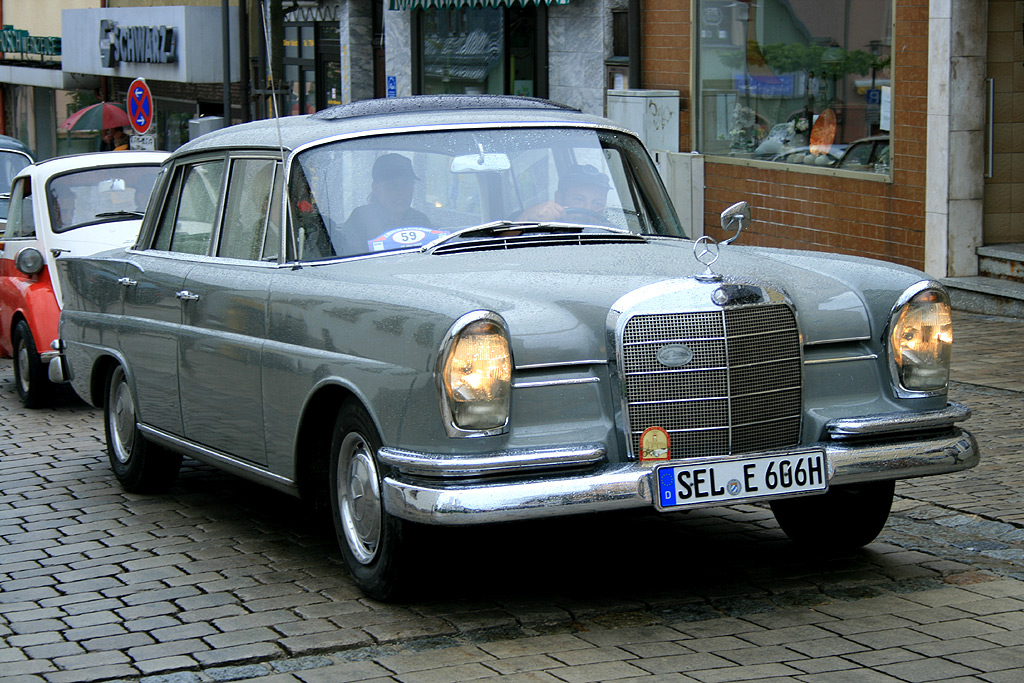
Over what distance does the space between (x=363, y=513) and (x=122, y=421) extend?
2.79 metres

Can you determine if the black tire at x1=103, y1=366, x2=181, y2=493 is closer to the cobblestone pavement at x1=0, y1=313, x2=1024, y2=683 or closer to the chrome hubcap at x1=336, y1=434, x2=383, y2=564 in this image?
the cobblestone pavement at x1=0, y1=313, x2=1024, y2=683

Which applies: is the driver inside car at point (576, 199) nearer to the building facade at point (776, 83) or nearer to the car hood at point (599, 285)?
the car hood at point (599, 285)

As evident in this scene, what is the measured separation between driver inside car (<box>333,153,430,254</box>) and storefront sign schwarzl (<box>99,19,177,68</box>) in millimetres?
26275

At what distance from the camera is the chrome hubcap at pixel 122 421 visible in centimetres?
751

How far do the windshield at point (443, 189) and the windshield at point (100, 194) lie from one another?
605 cm

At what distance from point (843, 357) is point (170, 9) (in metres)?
27.8

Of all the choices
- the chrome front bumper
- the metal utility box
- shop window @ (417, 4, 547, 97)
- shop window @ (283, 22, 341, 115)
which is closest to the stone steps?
the metal utility box

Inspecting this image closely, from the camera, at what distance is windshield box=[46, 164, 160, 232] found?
455 inches

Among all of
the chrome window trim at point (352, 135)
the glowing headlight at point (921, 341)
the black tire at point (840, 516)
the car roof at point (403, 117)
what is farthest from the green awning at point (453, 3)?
the glowing headlight at point (921, 341)

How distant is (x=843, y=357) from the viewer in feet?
16.9

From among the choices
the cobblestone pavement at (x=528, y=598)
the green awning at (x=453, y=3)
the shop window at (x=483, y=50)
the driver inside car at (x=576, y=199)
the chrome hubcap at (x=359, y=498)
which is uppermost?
the green awning at (x=453, y=3)

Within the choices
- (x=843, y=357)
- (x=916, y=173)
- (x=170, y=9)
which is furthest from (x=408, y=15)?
(x=843, y=357)

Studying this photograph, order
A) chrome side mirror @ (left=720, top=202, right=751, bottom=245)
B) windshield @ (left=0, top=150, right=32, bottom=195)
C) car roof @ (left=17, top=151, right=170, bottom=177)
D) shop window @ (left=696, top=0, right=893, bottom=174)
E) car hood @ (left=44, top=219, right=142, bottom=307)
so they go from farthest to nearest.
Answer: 1. windshield @ (left=0, top=150, right=32, bottom=195)
2. shop window @ (left=696, top=0, right=893, bottom=174)
3. car roof @ (left=17, top=151, right=170, bottom=177)
4. car hood @ (left=44, top=219, right=142, bottom=307)
5. chrome side mirror @ (left=720, top=202, right=751, bottom=245)

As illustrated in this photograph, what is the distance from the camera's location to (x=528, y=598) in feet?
17.4
